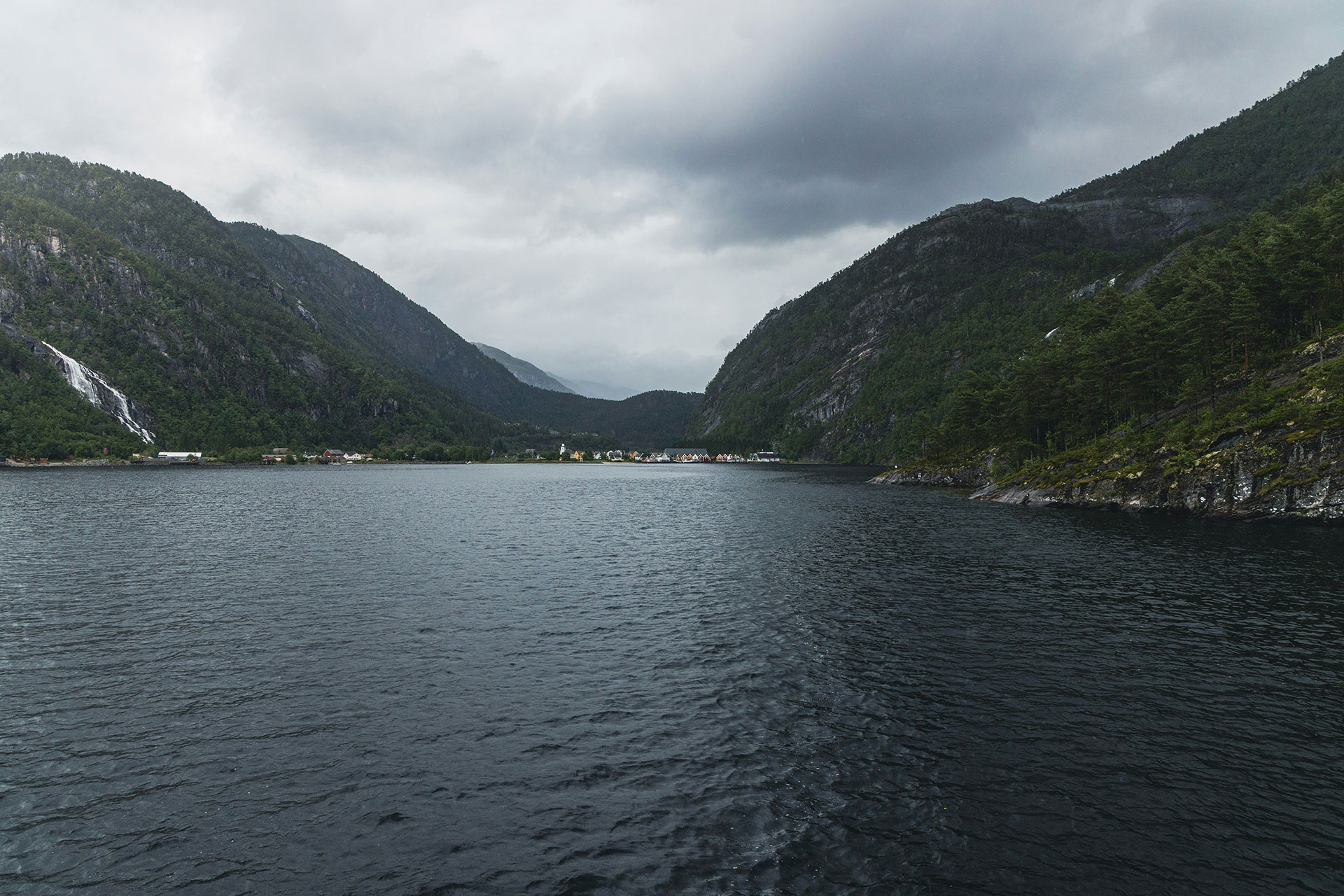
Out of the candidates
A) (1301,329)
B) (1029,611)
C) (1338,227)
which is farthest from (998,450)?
(1029,611)

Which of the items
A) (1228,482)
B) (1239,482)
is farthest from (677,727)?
(1228,482)

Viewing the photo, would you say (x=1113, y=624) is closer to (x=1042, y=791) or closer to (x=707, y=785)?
(x=1042, y=791)

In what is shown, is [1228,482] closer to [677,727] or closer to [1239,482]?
[1239,482]

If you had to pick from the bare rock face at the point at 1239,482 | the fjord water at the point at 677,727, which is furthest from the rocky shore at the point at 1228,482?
the fjord water at the point at 677,727

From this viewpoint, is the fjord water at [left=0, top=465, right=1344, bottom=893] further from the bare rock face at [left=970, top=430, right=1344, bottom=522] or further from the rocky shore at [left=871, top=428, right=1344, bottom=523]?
the rocky shore at [left=871, top=428, right=1344, bottom=523]

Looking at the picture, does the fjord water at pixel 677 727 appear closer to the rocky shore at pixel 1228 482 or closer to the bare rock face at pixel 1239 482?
the bare rock face at pixel 1239 482

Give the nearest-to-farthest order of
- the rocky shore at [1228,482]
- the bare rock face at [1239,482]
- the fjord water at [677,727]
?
1. the fjord water at [677,727]
2. the bare rock face at [1239,482]
3. the rocky shore at [1228,482]
